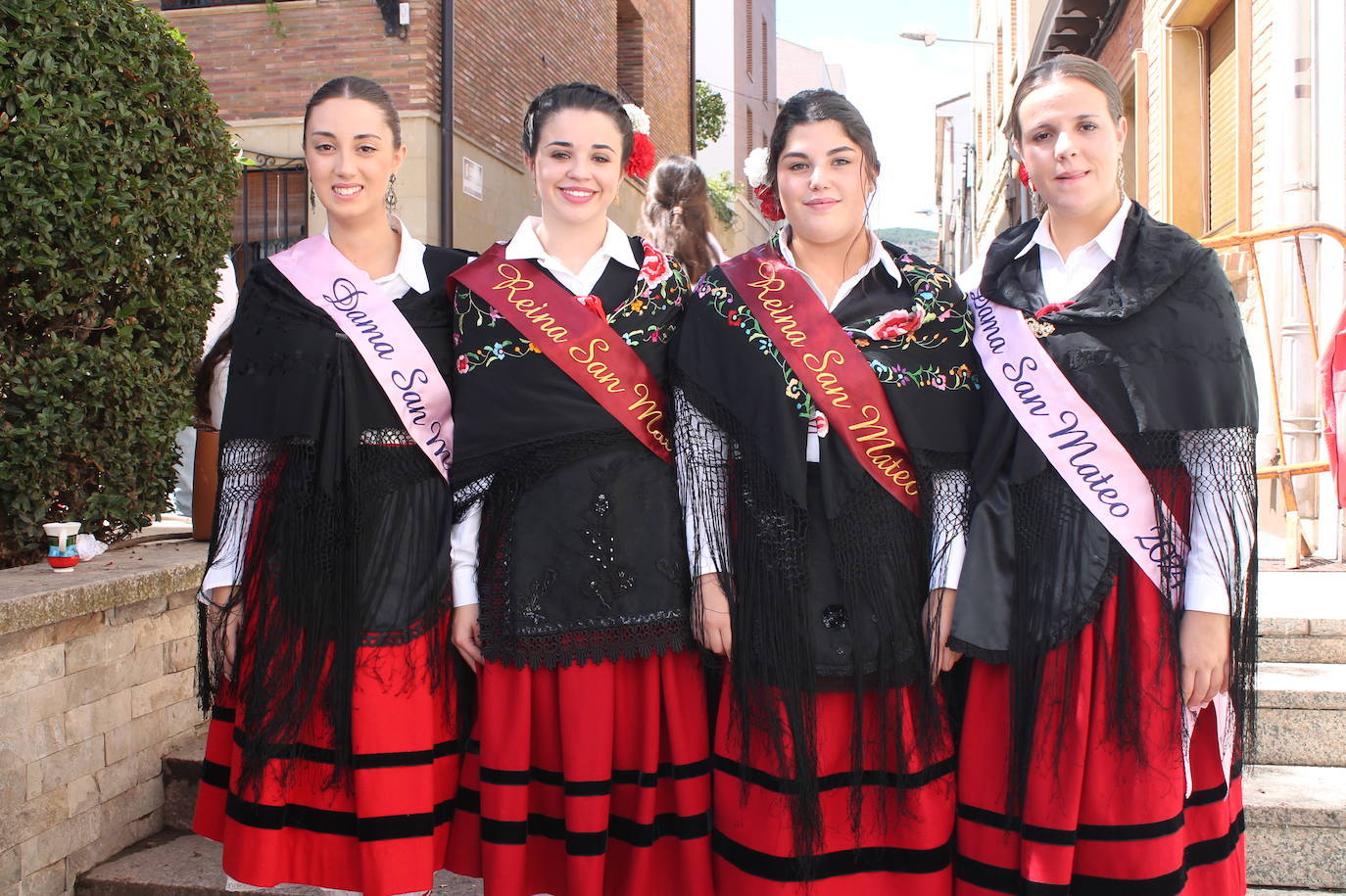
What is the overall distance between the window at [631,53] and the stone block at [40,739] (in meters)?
13.3

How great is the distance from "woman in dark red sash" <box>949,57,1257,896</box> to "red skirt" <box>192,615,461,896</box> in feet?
3.45

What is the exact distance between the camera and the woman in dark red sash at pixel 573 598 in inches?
86.4

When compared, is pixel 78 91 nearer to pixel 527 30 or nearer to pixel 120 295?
pixel 120 295

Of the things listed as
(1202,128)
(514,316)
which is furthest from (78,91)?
(1202,128)

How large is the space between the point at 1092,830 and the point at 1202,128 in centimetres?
626

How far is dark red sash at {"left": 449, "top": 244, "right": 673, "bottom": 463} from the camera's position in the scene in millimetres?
2240

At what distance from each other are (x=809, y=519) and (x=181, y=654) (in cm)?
207

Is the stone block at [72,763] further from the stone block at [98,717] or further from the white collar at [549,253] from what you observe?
the white collar at [549,253]

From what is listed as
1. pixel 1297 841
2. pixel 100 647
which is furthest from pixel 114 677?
pixel 1297 841

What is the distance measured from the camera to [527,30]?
436 inches

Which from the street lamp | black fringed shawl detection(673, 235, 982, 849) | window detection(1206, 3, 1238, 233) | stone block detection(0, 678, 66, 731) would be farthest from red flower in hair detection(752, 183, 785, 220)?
the street lamp

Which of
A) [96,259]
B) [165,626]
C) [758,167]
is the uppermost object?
[758,167]

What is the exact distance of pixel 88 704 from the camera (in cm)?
291

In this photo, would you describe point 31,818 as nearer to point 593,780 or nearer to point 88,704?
point 88,704
